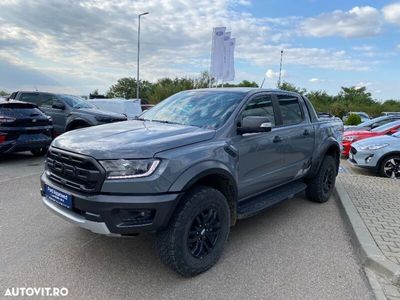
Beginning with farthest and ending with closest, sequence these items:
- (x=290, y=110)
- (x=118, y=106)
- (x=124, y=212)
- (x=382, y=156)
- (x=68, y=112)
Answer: (x=118, y=106) → (x=68, y=112) → (x=382, y=156) → (x=290, y=110) → (x=124, y=212)

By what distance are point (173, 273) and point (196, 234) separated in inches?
17.7

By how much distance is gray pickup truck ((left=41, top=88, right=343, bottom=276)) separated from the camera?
2.94 m

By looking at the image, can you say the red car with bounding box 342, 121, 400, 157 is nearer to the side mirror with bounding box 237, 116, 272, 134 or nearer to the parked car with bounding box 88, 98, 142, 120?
the parked car with bounding box 88, 98, 142, 120

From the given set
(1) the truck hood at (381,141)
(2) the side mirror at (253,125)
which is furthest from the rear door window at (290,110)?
(1) the truck hood at (381,141)

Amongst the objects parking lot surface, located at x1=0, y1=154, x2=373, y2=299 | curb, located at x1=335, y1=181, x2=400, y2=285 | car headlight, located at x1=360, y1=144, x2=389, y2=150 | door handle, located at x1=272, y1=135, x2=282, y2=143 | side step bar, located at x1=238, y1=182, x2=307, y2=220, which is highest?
door handle, located at x1=272, y1=135, x2=282, y2=143

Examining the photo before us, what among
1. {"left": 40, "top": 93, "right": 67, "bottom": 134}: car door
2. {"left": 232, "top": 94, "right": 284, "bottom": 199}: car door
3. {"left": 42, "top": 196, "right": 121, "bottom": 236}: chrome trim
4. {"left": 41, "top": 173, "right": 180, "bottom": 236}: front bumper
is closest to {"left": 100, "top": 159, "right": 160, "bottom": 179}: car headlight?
{"left": 41, "top": 173, "right": 180, "bottom": 236}: front bumper

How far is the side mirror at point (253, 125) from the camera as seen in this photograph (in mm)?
3697

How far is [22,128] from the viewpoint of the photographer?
855 cm

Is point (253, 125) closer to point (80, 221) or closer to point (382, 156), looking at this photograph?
point (80, 221)

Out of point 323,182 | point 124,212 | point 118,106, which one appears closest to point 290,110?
point 323,182

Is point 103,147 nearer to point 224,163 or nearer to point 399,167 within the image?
point 224,163

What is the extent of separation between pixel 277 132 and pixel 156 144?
2051mm

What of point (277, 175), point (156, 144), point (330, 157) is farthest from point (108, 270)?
point (330, 157)
